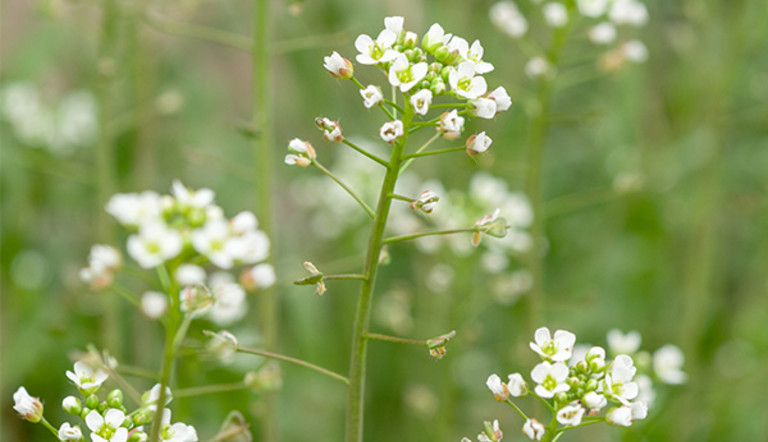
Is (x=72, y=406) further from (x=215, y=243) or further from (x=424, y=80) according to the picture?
(x=424, y=80)

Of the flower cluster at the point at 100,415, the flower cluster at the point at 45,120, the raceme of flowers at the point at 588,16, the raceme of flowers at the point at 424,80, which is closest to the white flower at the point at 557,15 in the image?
the raceme of flowers at the point at 588,16

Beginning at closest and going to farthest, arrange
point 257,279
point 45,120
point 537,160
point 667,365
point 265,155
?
point 257,279, point 667,365, point 265,155, point 537,160, point 45,120

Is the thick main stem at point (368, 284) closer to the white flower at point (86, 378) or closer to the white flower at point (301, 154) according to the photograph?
the white flower at point (301, 154)

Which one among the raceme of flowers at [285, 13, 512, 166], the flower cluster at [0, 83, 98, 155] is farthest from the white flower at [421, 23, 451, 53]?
the flower cluster at [0, 83, 98, 155]

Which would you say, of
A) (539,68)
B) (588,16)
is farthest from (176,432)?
(588,16)

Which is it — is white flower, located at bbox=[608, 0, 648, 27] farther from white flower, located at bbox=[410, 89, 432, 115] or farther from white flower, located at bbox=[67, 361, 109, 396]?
white flower, located at bbox=[67, 361, 109, 396]

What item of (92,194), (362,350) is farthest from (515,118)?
(362,350)
